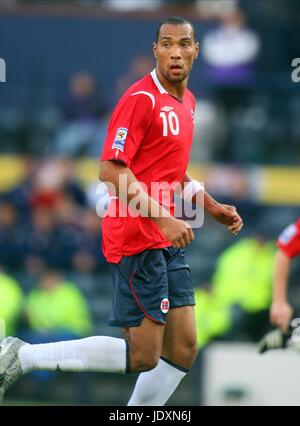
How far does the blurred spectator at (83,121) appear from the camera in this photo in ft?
45.8

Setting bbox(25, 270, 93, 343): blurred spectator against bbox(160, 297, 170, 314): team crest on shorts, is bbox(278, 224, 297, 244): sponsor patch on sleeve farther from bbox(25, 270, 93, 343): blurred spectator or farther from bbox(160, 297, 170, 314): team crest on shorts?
bbox(25, 270, 93, 343): blurred spectator

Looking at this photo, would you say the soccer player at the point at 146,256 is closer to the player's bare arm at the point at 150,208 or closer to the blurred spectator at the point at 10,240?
the player's bare arm at the point at 150,208

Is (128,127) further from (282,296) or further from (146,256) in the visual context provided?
(282,296)

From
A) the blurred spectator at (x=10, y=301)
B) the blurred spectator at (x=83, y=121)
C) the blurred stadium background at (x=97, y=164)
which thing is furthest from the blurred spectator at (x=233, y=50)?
the blurred spectator at (x=10, y=301)

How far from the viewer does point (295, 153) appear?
45.6ft

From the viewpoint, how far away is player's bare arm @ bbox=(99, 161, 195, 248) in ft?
18.2

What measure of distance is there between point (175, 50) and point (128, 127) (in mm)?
510

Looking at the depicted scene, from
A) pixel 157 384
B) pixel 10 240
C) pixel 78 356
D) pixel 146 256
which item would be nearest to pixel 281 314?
pixel 157 384

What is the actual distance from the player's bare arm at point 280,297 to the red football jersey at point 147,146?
98cm

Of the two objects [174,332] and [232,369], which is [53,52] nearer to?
[232,369]

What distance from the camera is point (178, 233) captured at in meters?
5.55

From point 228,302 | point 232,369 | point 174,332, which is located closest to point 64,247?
point 228,302

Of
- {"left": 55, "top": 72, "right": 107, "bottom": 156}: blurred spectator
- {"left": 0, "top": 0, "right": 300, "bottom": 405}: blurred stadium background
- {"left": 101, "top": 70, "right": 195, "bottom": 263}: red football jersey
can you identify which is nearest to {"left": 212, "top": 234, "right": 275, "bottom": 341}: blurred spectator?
{"left": 0, "top": 0, "right": 300, "bottom": 405}: blurred stadium background
